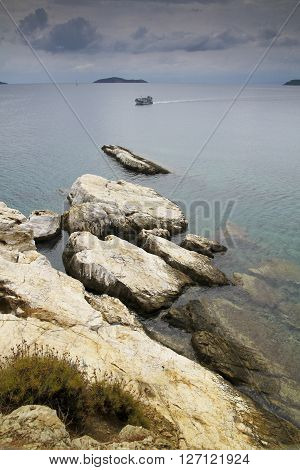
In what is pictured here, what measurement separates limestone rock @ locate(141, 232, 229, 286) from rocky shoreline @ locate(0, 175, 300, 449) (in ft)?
0.22

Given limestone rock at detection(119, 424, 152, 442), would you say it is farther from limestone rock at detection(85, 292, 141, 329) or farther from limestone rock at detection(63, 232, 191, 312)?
limestone rock at detection(63, 232, 191, 312)

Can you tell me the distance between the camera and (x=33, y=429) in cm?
754

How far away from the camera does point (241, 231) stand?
104 ft

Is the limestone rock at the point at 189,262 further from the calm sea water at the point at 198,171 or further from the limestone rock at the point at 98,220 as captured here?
the limestone rock at the point at 98,220

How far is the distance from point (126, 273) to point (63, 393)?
1204cm

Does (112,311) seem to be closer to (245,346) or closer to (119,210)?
(245,346)

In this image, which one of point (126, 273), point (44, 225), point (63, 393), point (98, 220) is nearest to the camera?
point (63, 393)

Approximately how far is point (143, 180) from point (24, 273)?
105ft

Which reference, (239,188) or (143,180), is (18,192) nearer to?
(143,180)

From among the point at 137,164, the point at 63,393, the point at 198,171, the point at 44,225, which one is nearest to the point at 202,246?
the point at 44,225

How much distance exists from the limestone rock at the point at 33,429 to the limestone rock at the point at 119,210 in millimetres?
21273

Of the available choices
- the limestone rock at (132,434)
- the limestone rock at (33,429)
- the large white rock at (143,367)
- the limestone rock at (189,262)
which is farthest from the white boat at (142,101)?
the limestone rock at (33,429)

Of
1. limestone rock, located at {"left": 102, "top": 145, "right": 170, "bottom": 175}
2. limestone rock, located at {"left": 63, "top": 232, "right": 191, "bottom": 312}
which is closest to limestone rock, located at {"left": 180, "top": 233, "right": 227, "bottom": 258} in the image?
limestone rock, located at {"left": 63, "top": 232, "right": 191, "bottom": 312}

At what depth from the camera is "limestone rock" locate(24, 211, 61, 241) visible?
2873cm
